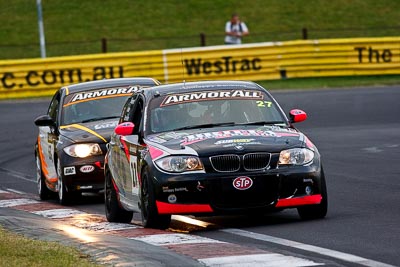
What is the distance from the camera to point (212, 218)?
12.8 meters

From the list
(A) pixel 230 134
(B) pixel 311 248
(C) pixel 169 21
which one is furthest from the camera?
(C) pixel 169 21

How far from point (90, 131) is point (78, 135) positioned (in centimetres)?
16

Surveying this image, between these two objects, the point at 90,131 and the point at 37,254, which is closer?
the point at 37,254

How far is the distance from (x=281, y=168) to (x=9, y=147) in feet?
43.4

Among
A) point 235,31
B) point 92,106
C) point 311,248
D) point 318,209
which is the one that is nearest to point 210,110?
point 318,209

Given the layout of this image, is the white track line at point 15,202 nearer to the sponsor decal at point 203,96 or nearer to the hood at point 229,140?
the sponsor decal at point 203,96

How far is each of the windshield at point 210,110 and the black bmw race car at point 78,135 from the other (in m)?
2.97

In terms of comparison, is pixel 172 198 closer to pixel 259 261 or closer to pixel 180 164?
pixel 180 164

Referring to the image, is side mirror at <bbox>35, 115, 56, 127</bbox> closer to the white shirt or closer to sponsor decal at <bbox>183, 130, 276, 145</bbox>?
sponsor decal at <bbox>183, 130, 276, 145</bbox>

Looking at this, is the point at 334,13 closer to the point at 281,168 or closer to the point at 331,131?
the point at 331,131

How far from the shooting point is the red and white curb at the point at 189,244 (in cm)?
881

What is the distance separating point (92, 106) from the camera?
54.8ft

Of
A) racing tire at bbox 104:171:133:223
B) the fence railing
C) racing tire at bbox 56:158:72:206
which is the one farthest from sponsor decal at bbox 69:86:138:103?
the fence railing

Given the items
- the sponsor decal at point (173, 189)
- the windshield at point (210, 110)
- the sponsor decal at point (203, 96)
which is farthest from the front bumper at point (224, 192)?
the sponsor decal at point (203, 96)
